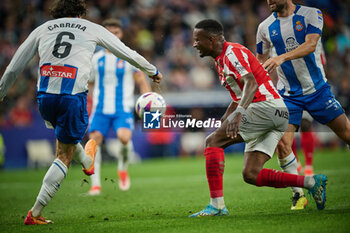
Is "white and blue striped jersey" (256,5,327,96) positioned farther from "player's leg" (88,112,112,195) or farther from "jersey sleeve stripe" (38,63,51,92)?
"player's leg" (88,112,112,195)

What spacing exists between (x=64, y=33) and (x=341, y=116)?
129 inches

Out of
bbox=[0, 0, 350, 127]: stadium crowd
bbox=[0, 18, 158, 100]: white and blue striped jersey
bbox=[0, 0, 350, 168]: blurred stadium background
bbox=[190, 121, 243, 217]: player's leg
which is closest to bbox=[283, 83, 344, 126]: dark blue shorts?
bbox=[190, 121, 243, 217]: player's leg

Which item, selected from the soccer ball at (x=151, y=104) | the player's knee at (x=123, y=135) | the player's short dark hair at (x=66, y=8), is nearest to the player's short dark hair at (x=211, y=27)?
the player's short dark hair at (x=66, y=8)

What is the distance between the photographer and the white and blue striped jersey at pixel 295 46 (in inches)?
220

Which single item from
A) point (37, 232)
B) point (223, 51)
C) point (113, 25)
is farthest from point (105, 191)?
point (223, 51)

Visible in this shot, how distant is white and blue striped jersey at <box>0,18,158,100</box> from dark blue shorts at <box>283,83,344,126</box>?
232 cm

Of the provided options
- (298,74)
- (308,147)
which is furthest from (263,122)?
(308,147)

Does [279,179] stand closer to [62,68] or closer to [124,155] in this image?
[62,68]

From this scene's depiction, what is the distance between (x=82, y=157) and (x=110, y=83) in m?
3.17

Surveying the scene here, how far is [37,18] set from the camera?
60.8 ft

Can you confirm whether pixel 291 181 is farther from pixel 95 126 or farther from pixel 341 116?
pixel 95 126

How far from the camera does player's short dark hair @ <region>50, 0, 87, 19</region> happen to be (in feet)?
16.4

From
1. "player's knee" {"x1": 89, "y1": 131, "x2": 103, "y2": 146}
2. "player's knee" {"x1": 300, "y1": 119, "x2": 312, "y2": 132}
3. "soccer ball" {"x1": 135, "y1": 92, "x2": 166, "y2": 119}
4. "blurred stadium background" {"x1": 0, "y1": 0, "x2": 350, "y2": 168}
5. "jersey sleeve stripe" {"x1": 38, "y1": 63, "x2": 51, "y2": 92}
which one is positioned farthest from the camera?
"blurred stadium background" {"x1": 0, "y1": 0, "x2": 350, "y2": 168}

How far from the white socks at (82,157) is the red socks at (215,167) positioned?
1492 mm
